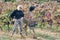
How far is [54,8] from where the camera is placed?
20844mm

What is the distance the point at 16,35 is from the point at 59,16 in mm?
4001

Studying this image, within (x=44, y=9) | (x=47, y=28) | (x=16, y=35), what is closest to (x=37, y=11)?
(x=44, y=9)

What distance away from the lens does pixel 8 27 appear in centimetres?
1809

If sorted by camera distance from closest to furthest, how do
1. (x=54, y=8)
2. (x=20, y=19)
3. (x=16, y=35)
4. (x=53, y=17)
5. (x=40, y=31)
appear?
(x=20, y=19)
(x=16, y=35)
(x=40, y=31)
(x=53, y=17)
(x=54, y=8)

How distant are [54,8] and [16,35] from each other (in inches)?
205

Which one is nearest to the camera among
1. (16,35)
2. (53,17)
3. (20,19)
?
(20,19)

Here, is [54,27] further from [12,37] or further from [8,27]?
[12,37]

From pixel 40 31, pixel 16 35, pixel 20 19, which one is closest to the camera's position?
pixel 20 19

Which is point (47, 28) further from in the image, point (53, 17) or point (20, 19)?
point (20, 19)

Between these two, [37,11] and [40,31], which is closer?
[40,31]

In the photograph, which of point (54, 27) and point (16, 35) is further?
point (54, 27)

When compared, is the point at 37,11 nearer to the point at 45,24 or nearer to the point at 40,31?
the point at 45,24

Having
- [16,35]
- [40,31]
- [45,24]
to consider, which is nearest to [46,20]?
[45,24]

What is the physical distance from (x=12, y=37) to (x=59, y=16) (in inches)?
183
